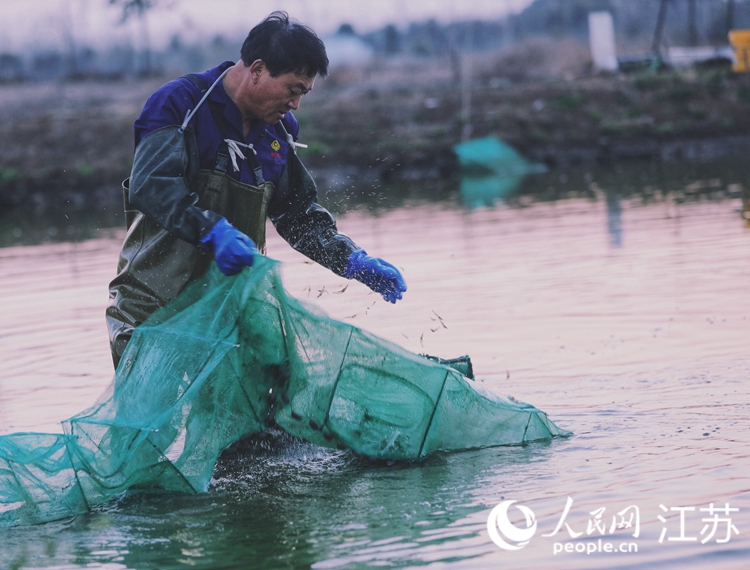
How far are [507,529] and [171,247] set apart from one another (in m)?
1.82

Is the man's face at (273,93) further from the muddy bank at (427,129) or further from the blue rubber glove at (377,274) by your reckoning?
the muddy bank at (427,129)

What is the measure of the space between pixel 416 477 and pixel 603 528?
0.97 m

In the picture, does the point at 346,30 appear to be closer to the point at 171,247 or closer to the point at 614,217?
the point at 614,217

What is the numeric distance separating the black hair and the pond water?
902 millimetres

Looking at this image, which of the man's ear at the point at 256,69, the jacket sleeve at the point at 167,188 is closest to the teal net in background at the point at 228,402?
the jacket sleeve at the point at 167,188

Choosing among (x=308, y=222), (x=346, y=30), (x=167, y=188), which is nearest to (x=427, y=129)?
(x=308, y=222)

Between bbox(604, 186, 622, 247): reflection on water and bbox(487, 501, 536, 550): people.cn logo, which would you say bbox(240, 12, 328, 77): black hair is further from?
bbox(604, 186, 622, 247): reflection on water

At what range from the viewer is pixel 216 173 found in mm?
4348

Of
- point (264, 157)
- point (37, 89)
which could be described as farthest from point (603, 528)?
point (37, 89)

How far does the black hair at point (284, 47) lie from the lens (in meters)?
4.12

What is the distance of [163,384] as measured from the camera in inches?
166

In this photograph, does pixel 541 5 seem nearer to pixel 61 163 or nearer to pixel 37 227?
pixel 61 163

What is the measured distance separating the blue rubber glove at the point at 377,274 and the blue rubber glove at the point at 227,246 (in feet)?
2.37

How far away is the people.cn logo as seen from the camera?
3.70m
